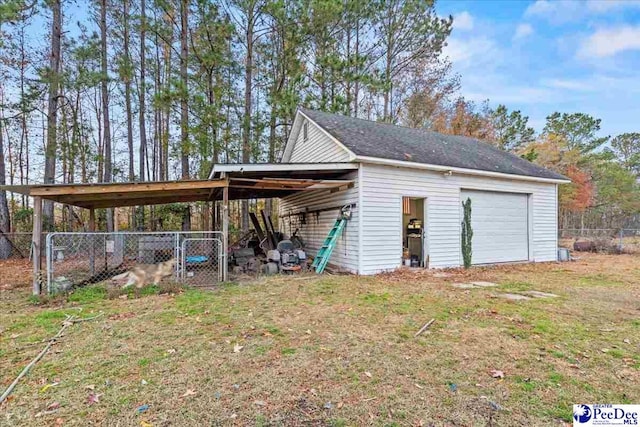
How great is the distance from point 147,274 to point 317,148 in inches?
233

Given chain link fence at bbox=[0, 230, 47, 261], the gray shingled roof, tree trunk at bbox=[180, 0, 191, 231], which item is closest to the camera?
the gray shingled roof

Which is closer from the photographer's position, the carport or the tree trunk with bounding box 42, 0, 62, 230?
the carport

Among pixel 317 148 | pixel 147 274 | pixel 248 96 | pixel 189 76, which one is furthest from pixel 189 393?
pixel 248 96

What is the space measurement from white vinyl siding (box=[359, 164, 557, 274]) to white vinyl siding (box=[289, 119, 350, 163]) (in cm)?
114

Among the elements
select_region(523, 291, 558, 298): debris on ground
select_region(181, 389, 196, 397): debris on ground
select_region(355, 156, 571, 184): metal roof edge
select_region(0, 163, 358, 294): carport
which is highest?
select_region(355, 156, 571, 184): metal roof edge

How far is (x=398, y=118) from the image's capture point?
61.1 ft

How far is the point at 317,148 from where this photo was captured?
981 centimetres

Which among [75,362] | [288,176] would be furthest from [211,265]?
[75,362]

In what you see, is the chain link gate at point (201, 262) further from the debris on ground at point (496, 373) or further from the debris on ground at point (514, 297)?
the debris on ground at point (514, 297)

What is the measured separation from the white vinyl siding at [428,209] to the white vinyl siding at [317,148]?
3.74 ft

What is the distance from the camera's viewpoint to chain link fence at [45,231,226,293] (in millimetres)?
5789

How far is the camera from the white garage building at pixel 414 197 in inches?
296

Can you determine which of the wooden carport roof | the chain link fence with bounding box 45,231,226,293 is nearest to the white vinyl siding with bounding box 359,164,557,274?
the wooden carport roof

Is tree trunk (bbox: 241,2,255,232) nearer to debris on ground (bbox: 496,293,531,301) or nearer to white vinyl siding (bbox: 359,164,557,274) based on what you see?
white vinyl siding (bbox: 359,164,557,274)
